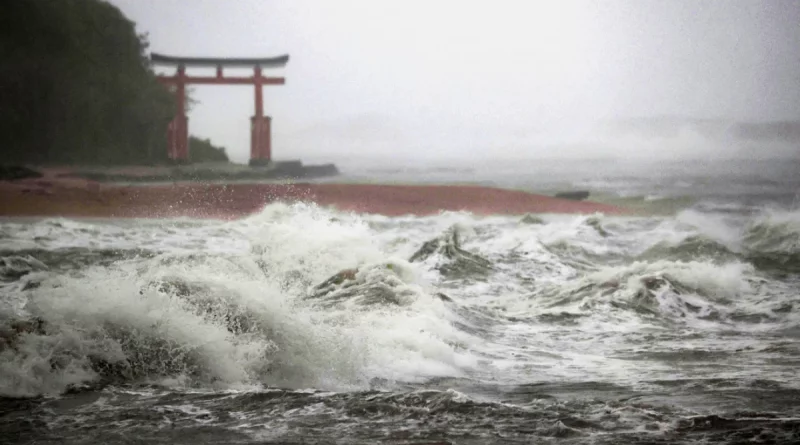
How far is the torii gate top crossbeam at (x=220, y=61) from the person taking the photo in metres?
3.89

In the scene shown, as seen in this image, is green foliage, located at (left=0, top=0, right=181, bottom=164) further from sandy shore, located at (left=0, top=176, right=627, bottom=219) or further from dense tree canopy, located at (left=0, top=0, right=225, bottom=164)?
sandy shore, located at (left=0, top=176, right=627, bottom=219)

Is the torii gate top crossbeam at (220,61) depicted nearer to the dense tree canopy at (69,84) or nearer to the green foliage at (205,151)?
the dense tree canopy at (69,84)

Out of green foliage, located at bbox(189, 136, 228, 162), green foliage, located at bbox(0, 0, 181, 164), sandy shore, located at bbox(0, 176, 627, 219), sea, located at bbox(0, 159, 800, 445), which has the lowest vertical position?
sea, located at bbox(0, 159, 800, 445)

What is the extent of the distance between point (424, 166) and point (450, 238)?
38 cm

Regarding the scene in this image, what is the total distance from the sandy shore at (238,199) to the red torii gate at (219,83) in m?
0.16

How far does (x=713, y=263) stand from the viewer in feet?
13.7

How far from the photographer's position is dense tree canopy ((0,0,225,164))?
12.3 ft

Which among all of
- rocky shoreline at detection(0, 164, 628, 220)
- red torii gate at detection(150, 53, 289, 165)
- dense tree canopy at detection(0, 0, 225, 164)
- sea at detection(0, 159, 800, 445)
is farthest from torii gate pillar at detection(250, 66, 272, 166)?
dense tree canopy at detection(0, 0, 225, 164)

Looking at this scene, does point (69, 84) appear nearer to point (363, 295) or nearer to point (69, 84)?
point (69, 84)

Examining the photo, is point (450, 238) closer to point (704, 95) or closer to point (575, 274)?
point (575, 274)

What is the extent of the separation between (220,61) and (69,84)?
65 cm

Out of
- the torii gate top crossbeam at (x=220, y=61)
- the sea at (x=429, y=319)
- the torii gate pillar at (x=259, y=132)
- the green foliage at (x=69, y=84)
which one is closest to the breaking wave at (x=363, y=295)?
the sea at (x=429, y=319)

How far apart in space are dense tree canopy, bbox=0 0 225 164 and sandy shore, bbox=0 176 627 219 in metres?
0.14

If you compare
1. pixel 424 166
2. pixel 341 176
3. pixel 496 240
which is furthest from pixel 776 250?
pixel 341 176
